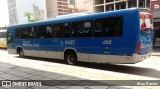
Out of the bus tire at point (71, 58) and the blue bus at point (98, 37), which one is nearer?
the blue bus at point (98, 37)

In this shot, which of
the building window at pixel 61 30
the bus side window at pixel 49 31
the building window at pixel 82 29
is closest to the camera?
the building window at pixel 82 29

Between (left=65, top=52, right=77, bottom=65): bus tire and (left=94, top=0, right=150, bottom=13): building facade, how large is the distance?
1022 inches

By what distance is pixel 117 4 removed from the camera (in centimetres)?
4138

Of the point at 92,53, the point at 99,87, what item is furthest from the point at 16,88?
the point at 92,53

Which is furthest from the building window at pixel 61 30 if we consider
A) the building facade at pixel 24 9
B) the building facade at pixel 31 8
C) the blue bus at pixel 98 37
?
the building facade at pixel 31 8

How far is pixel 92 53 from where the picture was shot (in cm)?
1057

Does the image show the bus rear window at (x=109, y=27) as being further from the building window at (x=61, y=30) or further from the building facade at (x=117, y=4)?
the building facade at (x=117, y=4)

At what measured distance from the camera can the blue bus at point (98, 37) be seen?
349 inches

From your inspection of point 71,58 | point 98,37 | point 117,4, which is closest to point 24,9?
point 117,4

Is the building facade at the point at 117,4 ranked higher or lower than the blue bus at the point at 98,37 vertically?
higher

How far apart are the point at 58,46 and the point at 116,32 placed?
4495 millimetres

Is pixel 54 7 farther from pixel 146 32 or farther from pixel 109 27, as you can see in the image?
pixel 146 32

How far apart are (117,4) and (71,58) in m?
32.1

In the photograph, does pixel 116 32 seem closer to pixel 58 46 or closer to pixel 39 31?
pixel 58 46
